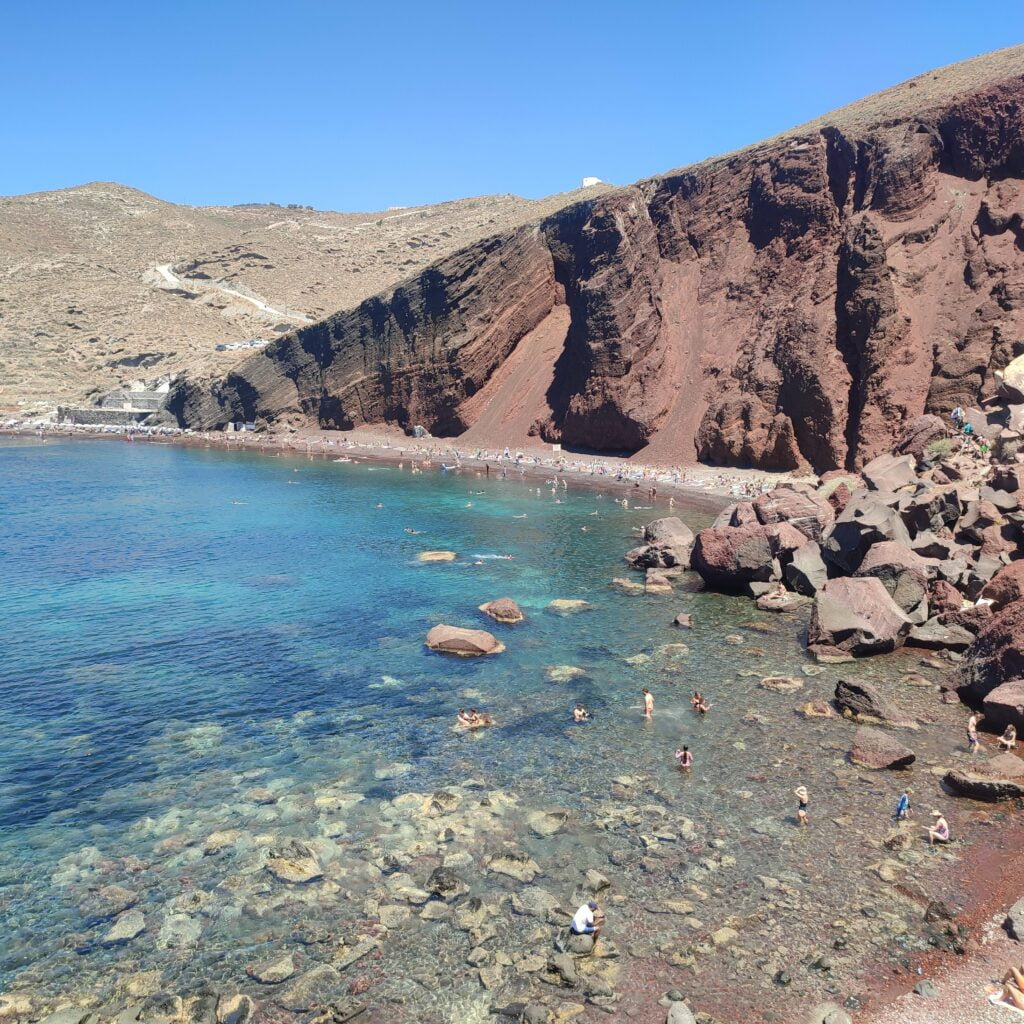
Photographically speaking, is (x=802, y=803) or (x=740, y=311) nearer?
(x=802, y=803)

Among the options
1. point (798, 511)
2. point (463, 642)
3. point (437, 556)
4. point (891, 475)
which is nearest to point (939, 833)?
point (463, 642)

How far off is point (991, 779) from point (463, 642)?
1696 cm

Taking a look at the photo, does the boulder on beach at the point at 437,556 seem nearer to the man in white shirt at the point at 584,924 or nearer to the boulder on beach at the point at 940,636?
the boulder on beach at the point at 940,636

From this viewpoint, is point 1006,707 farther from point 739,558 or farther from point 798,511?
point 798,511

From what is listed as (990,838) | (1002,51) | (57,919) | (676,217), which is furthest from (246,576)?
(1002,51)

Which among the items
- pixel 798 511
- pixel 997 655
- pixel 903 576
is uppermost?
pixel 798 511

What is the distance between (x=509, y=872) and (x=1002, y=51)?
8478 cm

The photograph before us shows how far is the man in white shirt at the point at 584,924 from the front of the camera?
13.7 m

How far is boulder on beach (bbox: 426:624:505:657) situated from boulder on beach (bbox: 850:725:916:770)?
42.5ft

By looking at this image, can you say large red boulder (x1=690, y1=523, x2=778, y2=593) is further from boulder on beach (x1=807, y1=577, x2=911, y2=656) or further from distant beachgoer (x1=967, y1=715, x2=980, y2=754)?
distant beachgoer (x1=967, y1=715, x2=980, y2=754)

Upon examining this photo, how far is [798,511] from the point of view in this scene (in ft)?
134

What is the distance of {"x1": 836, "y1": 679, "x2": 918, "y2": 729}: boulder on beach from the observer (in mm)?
22391

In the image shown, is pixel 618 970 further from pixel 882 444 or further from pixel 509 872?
pixel 882 444

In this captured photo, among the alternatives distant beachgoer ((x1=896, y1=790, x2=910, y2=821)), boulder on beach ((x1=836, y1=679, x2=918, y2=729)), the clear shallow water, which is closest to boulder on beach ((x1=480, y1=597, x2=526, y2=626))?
the clear shallow water
